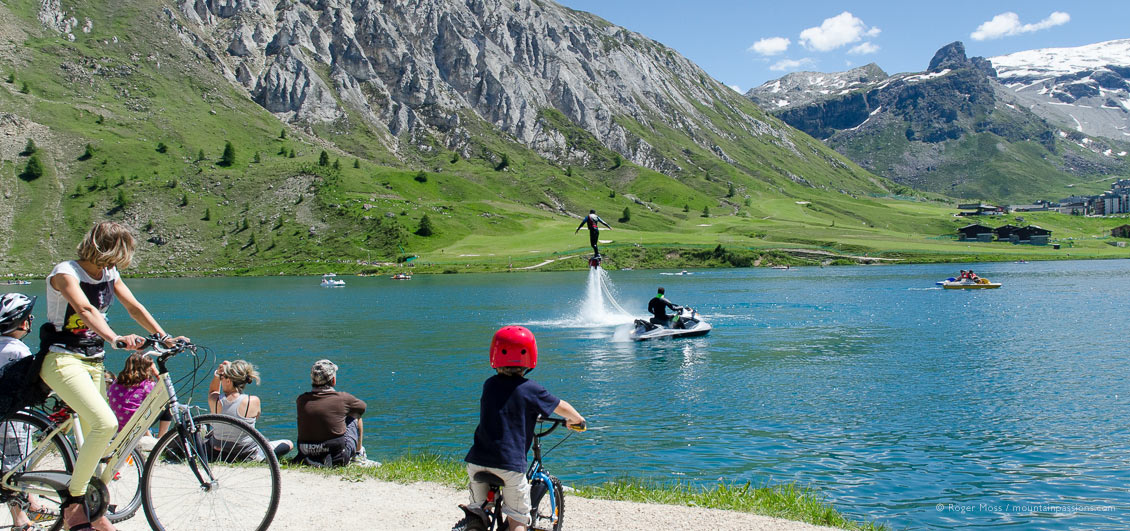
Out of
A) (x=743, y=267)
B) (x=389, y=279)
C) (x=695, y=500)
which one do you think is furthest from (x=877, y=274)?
(x=695, y=500)

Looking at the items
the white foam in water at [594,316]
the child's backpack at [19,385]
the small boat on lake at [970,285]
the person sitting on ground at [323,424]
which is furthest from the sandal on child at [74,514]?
the small boat on lake at [970,285]

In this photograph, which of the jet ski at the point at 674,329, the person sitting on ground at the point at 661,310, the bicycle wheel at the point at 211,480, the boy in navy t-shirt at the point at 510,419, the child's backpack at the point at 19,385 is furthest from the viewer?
the jet ski at the point at 674,329

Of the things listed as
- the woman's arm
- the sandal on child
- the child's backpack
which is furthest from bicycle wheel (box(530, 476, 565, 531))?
the child's backpack

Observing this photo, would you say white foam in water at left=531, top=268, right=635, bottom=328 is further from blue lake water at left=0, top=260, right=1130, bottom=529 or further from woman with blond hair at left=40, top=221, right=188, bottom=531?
woman with blond hair at left=40, top=221, right=188, bottom=531

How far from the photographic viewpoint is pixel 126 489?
13.1 meters

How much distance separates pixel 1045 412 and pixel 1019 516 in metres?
15.0

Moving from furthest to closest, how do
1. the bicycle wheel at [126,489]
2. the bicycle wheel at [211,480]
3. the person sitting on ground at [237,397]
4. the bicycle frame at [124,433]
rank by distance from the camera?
the person sitting on ground at [237,397] < the bicycle wheel at [126,489] < the bicycle wheel at [211,480] < the bicycle frame at [124,433]

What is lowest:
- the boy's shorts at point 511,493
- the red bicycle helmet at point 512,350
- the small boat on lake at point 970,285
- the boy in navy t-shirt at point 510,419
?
the small boat on lake at point 970,285

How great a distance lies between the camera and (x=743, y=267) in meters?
183

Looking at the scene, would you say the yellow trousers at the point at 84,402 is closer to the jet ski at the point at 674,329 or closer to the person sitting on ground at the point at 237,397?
the person sitting on ground at the point at 237,397

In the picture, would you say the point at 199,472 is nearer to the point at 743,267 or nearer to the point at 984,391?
the point at 984,391

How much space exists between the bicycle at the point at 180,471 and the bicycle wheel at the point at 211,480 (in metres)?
0.01

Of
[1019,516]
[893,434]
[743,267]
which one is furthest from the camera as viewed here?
[743,267]

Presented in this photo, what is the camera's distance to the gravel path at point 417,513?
1219cm
